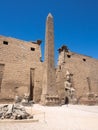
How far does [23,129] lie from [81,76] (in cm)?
1379

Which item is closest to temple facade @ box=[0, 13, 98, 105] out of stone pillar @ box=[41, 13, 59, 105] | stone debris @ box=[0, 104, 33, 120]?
stone pillar @ box=[41, 13, 59, 105]

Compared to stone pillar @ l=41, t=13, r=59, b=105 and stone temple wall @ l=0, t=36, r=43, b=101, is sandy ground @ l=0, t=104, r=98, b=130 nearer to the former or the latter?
stone pillar @ l=41, t=13, r=59, b=105

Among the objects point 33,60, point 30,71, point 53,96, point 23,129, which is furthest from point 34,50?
point 23,129

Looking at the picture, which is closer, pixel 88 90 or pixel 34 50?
pixel 34 50

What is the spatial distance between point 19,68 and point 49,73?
10.7 ft

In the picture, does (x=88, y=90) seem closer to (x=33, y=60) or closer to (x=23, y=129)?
(x=33, y=60)

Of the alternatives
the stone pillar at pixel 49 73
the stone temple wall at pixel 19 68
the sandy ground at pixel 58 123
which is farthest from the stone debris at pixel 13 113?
the stone temple wall at pixel 19 68

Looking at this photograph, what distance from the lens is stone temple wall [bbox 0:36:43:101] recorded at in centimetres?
1202

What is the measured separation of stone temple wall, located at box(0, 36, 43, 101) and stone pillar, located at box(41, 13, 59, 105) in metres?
2.04

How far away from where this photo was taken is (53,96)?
10.7m

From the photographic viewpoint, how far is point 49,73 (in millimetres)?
11250

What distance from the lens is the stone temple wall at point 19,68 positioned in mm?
12023

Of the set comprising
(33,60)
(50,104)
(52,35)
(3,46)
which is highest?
(52,35)

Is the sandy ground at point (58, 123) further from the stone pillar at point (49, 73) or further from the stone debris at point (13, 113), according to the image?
the stone pillar at point (49, 73)
